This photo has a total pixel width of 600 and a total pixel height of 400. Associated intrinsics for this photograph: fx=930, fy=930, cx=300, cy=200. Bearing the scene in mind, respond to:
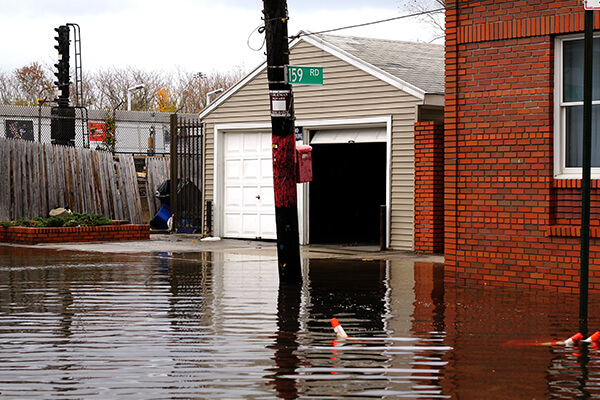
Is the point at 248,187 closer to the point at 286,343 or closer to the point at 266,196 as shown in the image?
the point at 266,196

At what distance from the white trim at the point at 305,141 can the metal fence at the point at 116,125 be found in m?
14.3

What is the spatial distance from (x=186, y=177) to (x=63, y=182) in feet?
9.73

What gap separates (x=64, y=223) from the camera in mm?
20016

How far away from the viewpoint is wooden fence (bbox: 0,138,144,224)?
70.8 feet

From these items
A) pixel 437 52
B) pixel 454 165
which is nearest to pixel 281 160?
pixel 454 165

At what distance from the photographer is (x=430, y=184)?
17.0m

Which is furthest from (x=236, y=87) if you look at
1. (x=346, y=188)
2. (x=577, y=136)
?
(x=577, y=136)

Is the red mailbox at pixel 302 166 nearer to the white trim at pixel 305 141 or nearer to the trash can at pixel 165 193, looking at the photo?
the white trim at pixel 305 141

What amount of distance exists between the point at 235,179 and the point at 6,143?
17.7 feet

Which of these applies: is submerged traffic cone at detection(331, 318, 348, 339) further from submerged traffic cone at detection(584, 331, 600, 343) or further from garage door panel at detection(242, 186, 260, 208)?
garage door panel at detection(242, 186, 260, 208)

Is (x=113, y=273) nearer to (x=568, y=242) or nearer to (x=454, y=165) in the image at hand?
(x=454, y=165)

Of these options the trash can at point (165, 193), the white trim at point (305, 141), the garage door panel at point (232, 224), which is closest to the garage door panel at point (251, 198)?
the garage door panel at point (232, 224)

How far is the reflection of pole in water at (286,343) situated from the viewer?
6.43 metres

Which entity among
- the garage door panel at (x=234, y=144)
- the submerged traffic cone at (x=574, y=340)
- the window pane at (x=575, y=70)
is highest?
the window pane at (x=575, y=70)
